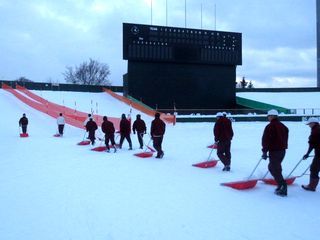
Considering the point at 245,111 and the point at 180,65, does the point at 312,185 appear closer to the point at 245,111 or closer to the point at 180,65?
the point at 245,111

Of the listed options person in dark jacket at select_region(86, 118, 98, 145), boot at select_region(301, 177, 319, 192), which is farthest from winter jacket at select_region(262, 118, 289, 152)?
person in dark jacket at select_region(86, 118, 98, 145)

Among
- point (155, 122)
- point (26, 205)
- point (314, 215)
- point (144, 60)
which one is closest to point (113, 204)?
point (26, 205)

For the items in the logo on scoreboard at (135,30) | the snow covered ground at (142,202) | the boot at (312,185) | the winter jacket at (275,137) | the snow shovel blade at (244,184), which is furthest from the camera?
the logo on scoreboard at (135,30)

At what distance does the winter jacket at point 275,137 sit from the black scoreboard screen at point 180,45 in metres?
28.1

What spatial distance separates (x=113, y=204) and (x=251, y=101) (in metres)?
33.9

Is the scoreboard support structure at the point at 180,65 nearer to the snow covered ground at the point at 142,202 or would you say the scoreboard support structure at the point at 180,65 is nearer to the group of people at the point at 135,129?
the group of people at the point at 135,129

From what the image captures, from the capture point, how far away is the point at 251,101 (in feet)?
128

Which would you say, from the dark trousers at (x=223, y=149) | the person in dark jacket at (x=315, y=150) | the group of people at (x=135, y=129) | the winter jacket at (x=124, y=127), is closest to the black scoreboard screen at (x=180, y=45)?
the group of people at (x=135, y=129)

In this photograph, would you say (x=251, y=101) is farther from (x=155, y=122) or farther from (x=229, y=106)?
(x=155, y=122)

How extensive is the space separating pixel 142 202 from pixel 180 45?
99.4ft

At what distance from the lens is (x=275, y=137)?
7152 millimetres

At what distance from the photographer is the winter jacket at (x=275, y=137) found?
7.14m

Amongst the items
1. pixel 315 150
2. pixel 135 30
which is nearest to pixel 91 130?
pixel 315 150

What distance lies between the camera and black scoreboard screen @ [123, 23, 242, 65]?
34.2 m
